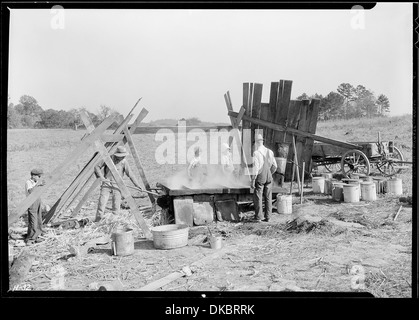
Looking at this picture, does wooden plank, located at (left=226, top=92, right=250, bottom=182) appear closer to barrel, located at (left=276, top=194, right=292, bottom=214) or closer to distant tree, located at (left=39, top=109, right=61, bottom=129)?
barrel, located at (left=276, top=194, right=292, bottom=214)

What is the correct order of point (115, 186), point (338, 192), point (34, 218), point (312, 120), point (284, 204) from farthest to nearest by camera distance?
point (312, 120), point (338, 192), point (115, 186), point (284, 204), point (34, 218)

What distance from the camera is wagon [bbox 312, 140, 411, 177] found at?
10469mm

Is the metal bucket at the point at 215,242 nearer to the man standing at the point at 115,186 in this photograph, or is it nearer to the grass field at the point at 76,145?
the man standing at the point at 115,186

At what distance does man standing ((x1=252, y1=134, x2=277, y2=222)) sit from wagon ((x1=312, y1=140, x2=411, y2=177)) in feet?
11.2

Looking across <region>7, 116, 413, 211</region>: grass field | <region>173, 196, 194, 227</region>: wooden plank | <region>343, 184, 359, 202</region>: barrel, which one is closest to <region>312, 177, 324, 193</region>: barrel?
<region>343, 184, 359, 202</region>: barrel

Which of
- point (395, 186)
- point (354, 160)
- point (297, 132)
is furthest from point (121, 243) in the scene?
point (354, 160)

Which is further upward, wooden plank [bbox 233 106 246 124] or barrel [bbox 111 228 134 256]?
wooden plank [bbox 233 106 246 124]

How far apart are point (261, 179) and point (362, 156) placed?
4320mm

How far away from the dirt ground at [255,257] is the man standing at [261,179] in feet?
1.00

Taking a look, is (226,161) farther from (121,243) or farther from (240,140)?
(121,243)

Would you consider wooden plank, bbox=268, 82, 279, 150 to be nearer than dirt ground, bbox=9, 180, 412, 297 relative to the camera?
No

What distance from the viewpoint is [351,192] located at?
8.88m

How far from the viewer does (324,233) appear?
6.64 m
